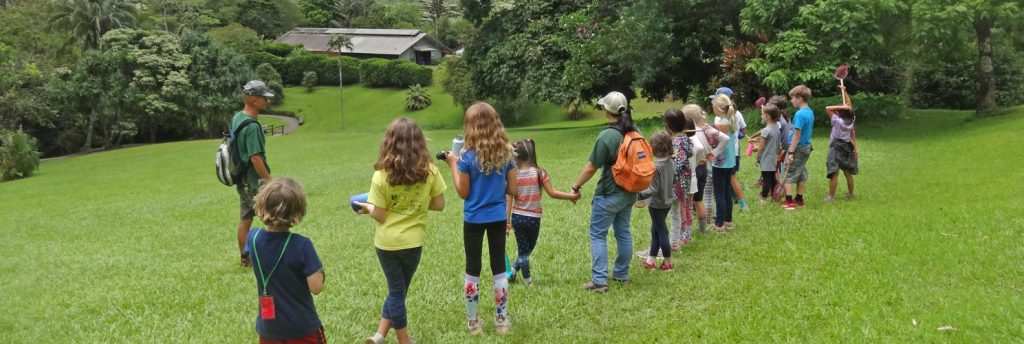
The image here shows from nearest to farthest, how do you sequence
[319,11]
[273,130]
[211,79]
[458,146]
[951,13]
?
[458,146] < [951,13] < [211,79] < [273,130] < [319,11]

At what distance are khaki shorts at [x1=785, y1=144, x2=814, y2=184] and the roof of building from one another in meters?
67.0

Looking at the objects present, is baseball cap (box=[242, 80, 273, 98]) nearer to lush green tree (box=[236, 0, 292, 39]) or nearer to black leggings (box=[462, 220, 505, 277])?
black leggings (box=[462, 220, 505, 277])

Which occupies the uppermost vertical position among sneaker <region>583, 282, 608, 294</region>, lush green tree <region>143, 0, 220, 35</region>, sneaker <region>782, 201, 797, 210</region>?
lush green tree <region>143, 0, 220, 35</region>

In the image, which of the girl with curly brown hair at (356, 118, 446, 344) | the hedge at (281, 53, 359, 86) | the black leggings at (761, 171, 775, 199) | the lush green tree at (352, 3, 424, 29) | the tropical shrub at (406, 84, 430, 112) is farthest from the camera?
the lush green tree at (352, 3, 424, 29)

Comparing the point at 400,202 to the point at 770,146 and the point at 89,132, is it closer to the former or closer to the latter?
the point at 770,146

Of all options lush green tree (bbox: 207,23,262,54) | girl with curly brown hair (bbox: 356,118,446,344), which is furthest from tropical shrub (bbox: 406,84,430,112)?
girl with curly brown hair (bbox: 356,118,446,344)

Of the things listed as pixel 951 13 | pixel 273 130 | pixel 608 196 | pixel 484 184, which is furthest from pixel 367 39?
pixel 484 184

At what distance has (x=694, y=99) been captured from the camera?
32.0 m

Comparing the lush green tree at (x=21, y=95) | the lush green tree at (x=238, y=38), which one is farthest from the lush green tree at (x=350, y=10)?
the lush green tree at (x=21, y=95)

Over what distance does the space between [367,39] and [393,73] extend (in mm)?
12015

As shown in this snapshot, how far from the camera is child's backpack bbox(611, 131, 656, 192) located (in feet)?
18.1

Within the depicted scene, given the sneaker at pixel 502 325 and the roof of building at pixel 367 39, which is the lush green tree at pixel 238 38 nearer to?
the roof of building at pixel 367 39

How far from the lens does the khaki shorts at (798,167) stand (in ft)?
29.7

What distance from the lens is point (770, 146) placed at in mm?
9039
